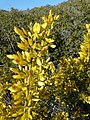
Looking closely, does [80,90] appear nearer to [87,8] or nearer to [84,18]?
[84,18]

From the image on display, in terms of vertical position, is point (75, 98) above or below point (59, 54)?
below

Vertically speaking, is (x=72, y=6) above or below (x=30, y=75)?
above

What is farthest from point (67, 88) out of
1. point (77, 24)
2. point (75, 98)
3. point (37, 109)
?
point (77, 24)

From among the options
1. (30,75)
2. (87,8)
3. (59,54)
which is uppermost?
(87,8)

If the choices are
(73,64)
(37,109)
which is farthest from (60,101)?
(37,109)

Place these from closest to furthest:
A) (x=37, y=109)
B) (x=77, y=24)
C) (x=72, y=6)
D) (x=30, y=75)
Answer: (x=30, y=75) → (x=37, y=109) → (x=77, y=24) → (x=72, y=6)

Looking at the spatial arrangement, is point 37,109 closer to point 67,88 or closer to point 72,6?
point 67,88

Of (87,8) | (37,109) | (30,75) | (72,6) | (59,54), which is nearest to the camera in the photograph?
(30,75)

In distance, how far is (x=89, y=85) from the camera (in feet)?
9.05

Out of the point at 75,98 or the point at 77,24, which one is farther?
the point at 77,24

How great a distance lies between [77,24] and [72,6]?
1664 mm

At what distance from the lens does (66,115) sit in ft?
8.73

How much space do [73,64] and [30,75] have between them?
880mm

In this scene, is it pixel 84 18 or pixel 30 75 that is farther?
pixel 84 18
